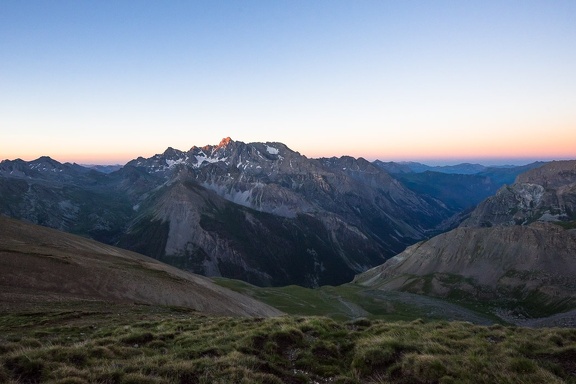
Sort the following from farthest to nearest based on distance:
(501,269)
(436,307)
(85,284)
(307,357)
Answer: (501,269) < (436,307) < (85,284) < (307,357)

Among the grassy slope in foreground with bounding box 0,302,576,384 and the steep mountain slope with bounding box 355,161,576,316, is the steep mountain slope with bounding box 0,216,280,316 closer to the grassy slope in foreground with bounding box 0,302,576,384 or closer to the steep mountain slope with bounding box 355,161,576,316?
the grassy slope in foreground with bounding box 0,302,576,384

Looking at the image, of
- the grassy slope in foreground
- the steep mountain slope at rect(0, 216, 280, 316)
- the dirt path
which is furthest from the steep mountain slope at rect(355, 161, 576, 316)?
the grassy slope in foreground

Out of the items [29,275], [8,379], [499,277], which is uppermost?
[8,379]

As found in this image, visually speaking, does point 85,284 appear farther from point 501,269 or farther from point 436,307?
point 501,269

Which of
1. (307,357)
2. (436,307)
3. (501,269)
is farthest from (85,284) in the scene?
(501,269)

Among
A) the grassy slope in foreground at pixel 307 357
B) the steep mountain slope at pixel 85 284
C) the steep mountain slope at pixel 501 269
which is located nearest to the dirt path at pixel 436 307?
the steep mountain slope at pixel 501 269

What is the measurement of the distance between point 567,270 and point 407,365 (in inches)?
6562

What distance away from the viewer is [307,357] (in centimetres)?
1678

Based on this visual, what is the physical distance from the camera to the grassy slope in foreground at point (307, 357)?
12984 mm

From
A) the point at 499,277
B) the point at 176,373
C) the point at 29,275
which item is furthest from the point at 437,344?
the point at 499,277

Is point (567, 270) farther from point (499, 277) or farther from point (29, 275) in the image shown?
point (29, 275)

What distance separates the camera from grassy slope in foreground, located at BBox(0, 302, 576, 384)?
42.6 feet

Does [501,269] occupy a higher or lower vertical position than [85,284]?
lower

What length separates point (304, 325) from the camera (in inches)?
867
